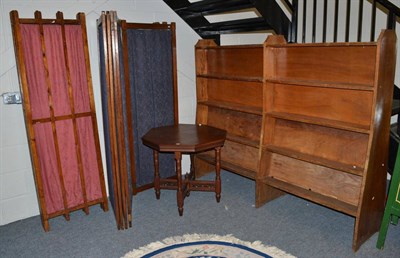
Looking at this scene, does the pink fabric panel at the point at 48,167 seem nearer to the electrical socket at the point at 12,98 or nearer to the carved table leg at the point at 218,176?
the electrical socket at the point at 12,98

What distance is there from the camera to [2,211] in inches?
116

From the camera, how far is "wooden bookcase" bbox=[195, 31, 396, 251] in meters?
2.45

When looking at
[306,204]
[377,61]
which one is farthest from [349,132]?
[306,204]

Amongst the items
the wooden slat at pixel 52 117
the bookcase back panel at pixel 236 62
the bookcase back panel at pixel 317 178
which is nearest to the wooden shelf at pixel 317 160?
the bookcase back panel at pixel 317 178

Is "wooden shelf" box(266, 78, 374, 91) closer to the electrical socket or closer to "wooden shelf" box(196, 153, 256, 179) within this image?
"wooden shelf" box(196, 153, 256, 179)

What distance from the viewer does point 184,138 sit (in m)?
3.09

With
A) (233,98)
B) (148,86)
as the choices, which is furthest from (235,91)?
(148,86)

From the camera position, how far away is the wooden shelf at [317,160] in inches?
100

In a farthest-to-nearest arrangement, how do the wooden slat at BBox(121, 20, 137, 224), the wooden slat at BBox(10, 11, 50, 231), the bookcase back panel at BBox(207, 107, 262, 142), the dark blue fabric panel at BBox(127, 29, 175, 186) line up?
1. the bookcase back panel at BBox(207, 107, 262, 142)
2. the dark blue fabric panel at BBox(127, 29, 175, 186)
3. the wooden slat at BBox(121, 20, 137, 224)
4. the wooden slat at BBox(10, 11, 50, 231)

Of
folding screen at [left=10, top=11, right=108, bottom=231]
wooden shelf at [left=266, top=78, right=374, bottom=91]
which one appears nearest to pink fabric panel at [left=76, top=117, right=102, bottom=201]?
folding screen at [left=10, top=11, right=108, bottom=231]

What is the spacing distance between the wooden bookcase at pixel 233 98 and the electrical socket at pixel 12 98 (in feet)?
5.71

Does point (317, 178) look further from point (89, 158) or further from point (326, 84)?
point (89, 158)

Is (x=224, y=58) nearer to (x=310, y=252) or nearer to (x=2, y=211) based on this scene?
(x=310, y=252)

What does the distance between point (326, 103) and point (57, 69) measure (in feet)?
6.99
